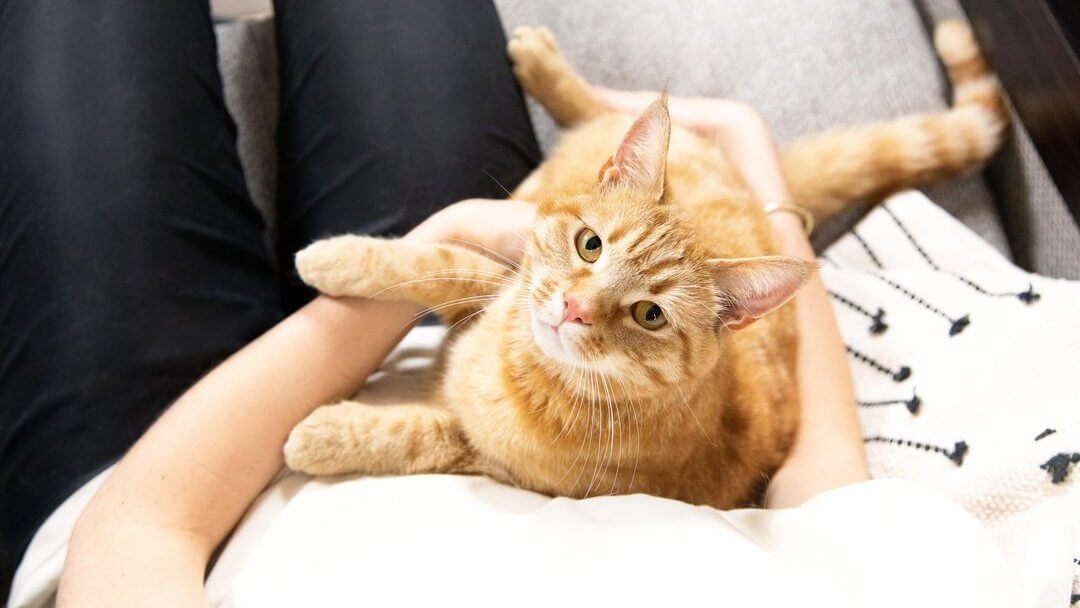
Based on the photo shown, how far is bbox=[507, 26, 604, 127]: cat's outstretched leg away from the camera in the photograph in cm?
156

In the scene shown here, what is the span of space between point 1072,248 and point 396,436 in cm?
120

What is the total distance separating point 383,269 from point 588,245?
326mm

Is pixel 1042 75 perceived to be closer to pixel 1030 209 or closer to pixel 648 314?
pixel 1030 209

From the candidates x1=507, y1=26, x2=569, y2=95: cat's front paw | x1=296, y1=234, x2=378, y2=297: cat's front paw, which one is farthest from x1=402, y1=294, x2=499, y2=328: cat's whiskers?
x1=507, y1=26, x2=569, y2=95: cat's front paw

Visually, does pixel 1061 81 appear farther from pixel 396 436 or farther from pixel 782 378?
pixel 396 436

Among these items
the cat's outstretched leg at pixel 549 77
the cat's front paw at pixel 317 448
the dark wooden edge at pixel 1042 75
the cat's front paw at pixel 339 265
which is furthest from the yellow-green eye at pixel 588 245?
the dark wooden edge at pixel 1042 75

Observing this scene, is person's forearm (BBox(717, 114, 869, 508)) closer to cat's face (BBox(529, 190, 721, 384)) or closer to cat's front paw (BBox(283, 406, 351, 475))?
cat's face (BBox(529, 190, 721, 384))

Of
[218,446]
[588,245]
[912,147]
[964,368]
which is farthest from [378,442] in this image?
[912,147]

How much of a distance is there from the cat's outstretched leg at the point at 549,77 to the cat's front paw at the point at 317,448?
946 mm

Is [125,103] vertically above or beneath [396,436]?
above


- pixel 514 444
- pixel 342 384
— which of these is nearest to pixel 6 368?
pixel 342 384

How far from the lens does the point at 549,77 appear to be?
5.19ft

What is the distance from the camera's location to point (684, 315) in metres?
0.94

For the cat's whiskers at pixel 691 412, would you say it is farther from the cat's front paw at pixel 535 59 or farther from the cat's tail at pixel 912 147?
the cat's front paw at pixel 535 59
